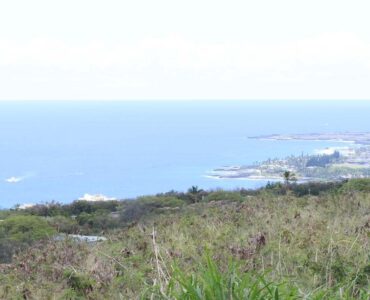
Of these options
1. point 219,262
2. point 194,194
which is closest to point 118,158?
point 194,194

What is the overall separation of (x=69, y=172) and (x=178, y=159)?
24226 millimetres

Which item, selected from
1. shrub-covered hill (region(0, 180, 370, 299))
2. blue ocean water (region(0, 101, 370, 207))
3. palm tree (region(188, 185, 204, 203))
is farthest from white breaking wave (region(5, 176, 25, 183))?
shrub-covered hill (region(0, 180, 370, 299))

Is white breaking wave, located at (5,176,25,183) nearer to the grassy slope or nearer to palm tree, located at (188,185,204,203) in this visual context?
palm tree, located at (188,185,204,203)

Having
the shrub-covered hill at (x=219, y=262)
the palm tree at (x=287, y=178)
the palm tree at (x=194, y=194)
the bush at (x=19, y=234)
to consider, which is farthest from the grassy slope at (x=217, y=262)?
the palm tree at (x=287, y=178)

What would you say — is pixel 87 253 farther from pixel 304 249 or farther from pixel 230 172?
pixel 230 172

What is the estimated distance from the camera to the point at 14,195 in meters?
70.2

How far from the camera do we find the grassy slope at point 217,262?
2568 millimetres

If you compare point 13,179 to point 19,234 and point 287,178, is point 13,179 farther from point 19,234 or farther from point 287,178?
point 19,234

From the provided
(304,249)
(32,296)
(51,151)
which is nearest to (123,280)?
(32,296)

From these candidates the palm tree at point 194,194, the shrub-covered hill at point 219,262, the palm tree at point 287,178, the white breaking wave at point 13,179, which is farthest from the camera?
the white breaking wave at point 13,179

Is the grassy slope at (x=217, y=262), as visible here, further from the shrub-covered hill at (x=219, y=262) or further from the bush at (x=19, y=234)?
the bush at (x=19, y=234)

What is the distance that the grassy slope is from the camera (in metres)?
2.57

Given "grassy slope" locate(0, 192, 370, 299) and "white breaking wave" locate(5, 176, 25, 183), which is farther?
"white breaking wave" locate(5, 176, 25, 183)

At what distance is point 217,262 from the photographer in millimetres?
3480
